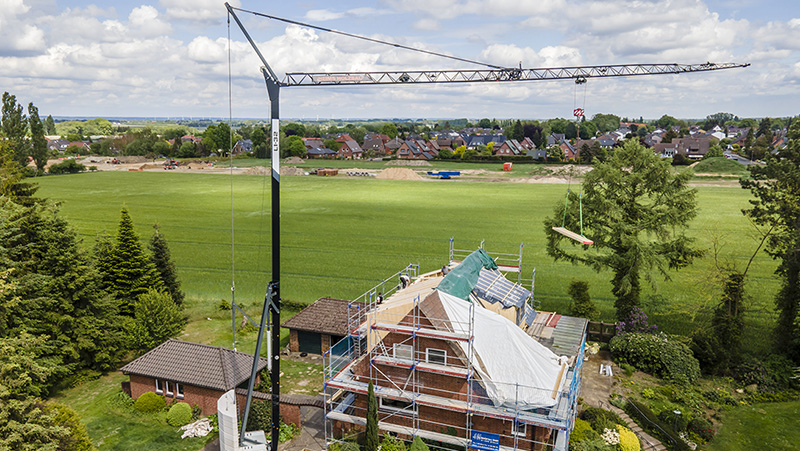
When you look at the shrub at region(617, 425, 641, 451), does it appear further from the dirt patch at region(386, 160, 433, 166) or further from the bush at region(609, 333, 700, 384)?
the dirt patch at region(386, 160, 433, 166)

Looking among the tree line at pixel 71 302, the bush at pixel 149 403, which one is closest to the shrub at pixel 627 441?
the tree line at pixel 71 302

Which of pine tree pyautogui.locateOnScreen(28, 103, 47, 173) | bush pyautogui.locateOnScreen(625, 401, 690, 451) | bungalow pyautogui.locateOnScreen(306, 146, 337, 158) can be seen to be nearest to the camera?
bush pyautogui.locateOnScreen(625, 401, 690, 451)

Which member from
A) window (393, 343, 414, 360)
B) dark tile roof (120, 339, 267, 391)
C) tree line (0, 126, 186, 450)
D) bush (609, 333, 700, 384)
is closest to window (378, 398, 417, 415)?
window (393, 343, 414, 360)

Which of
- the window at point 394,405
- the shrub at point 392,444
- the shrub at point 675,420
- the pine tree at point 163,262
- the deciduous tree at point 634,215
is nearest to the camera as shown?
the shrub at point 392,444

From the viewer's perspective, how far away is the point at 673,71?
3256 centimetres

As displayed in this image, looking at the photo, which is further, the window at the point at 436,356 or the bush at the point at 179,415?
the bush at the point at 179,415

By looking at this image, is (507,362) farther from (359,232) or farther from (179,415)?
(359,232)

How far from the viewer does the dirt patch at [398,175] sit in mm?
121938

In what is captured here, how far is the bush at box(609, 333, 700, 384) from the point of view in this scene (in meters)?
27.8

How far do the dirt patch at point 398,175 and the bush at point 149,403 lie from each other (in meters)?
99.6

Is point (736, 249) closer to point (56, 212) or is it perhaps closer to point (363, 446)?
point (363, 446)

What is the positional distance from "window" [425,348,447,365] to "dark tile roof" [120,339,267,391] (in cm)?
958

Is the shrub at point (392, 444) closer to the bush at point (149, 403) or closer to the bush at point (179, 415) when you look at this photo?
the bush at point (179, 415)

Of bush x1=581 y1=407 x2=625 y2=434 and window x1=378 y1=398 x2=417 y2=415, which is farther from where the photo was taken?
bush x1=581 y1=407 x2=625 y2=434
